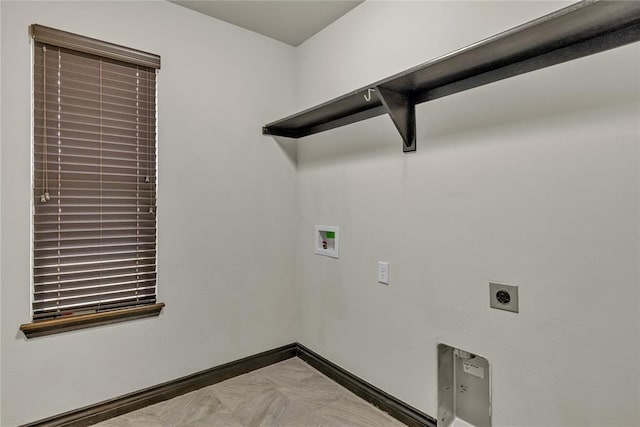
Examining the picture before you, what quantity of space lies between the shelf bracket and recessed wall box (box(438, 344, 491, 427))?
3.38 ft

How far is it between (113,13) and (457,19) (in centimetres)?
179

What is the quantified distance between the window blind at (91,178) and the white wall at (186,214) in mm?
60

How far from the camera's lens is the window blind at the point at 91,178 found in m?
1.65

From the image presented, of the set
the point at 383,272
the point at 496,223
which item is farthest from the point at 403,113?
the point at 383,272

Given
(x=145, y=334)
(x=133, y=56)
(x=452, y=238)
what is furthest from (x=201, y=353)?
(x=133, y=56)

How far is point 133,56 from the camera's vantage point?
188cm

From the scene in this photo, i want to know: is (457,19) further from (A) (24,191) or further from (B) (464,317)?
(A) (24,191)

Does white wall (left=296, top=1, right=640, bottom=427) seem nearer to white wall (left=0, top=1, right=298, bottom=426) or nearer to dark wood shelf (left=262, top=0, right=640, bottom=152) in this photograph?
dark wood shelf (left=262, top=0, right=640, bottom=152)

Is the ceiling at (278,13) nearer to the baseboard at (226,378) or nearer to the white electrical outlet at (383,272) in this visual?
the white electrical outlet at (383,272)

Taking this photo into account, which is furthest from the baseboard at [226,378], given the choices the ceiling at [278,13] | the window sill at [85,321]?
the ceiling at [278,13]

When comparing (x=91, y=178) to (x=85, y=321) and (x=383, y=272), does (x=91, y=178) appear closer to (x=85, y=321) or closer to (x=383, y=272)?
(x=85, y=321)

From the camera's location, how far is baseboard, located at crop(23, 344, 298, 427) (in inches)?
67.8

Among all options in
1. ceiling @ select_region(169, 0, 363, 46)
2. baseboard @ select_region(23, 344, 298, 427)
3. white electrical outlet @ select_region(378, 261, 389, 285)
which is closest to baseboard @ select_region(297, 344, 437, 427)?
baseboard @ select_region(23, 344, 298, 427)

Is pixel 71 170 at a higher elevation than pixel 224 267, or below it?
higher
